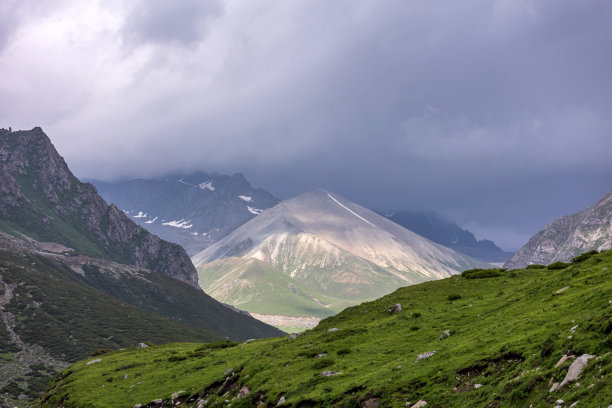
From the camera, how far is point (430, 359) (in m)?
38.1

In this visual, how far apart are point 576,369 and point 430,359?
1381 cm

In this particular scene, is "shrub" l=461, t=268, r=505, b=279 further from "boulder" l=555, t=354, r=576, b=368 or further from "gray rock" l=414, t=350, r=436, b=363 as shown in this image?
"boulder" l=555, t=354, r=576, b=368

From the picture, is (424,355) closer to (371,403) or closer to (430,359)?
(430,359)

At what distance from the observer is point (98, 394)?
66.2m

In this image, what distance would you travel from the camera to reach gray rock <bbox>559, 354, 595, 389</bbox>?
25047mm

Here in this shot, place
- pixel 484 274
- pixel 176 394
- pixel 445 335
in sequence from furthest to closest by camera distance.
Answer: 1. pixel 484 274
2. pixel 176 394
3. pixel 445 335

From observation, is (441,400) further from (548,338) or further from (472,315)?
(472,315)

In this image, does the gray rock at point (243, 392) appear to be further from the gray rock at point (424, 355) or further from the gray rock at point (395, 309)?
the gray rock at point (395, 309)

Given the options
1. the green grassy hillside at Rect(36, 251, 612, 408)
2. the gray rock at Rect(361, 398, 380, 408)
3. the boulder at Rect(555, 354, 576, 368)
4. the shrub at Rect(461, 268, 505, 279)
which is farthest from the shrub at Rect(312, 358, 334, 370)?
the shrub at Rect(461, 268, 505, 279)

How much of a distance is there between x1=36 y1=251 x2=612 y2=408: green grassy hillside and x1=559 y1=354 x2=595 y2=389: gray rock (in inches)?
10.9

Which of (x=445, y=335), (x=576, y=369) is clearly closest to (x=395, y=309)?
(x=445, y=335)

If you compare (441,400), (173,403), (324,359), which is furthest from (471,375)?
(173,403)

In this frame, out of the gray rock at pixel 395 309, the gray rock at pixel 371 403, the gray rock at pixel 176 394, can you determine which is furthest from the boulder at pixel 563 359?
the gray rock at pixel 176 394

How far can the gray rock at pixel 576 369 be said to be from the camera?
25.0 meters
